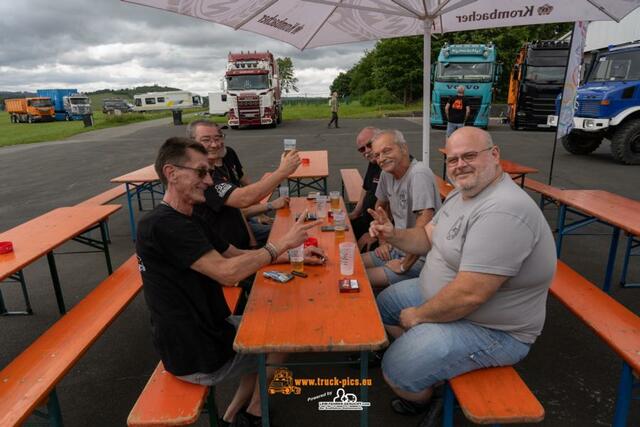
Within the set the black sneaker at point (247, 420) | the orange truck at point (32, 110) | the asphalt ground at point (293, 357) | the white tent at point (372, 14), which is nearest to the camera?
the black sneaker at point (247, 420)

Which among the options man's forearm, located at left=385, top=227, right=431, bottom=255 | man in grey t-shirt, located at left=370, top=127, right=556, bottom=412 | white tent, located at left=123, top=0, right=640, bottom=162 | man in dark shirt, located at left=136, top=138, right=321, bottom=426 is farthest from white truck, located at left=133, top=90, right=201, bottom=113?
man in grey t-shirt, located at left=370, top=127, right=556, bottom=412

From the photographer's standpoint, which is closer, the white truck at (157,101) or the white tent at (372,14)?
the white tent at (372,14)

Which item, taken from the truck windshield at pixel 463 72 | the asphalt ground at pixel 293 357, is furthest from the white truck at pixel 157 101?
the asphalt ground at pixel 293 357

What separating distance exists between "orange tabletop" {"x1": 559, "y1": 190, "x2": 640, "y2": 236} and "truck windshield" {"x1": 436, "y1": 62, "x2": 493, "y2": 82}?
12323 mm

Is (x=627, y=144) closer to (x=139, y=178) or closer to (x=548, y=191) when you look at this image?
(x=548, y=191)

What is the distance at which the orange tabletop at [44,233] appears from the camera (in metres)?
2.73

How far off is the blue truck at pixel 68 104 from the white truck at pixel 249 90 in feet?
78.9

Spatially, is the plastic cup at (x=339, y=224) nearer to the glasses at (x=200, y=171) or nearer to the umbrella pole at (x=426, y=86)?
the glasses at (x=200, y=171)

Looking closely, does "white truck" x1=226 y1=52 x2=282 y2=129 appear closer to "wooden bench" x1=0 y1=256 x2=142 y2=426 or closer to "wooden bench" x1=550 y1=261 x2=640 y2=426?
"wooden bench" x1=0 y1=256 x2=142 y2=426

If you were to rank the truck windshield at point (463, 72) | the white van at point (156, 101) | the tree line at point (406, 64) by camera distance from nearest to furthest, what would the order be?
the truck windshield at point (463, 72), the tree line at point (406, 64), the white van at point (156, 101)

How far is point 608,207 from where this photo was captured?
11.8ft

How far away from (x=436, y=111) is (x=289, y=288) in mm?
15600

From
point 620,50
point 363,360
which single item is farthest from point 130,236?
point 620,50

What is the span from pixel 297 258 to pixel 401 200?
1201 millimetres
